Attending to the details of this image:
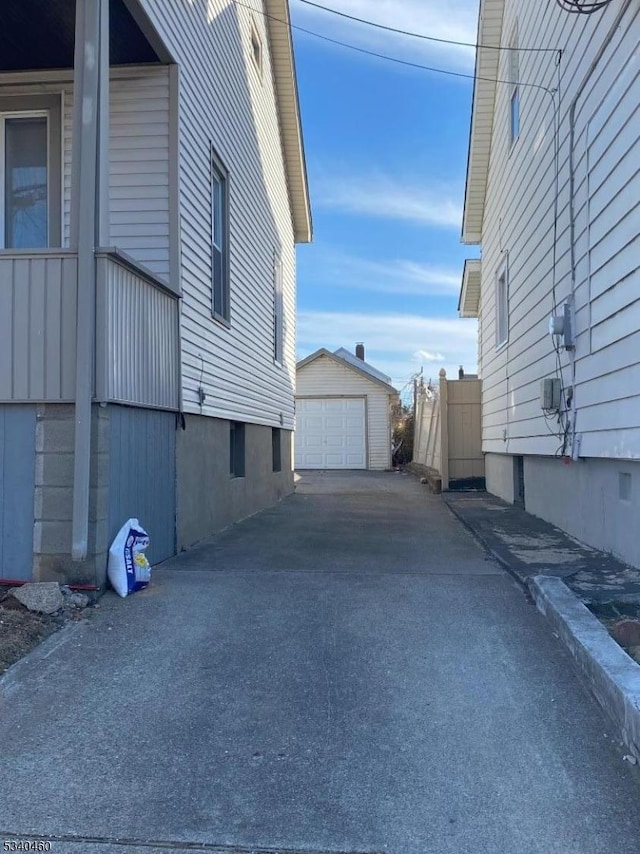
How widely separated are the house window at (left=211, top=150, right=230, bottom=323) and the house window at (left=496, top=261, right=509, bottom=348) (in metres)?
4.99

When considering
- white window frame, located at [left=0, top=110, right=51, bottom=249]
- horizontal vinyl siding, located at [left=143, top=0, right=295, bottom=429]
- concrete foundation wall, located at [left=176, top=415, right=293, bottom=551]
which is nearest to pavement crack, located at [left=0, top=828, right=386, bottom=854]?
concrete foundation wall, located at [left=176, top=415, right=293, bottom=551]

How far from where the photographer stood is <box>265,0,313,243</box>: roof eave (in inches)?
515

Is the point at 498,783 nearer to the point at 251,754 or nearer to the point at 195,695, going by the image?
the point at 251,754

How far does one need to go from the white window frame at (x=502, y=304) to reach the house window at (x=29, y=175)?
24.3ft

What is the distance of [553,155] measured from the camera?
8.22m

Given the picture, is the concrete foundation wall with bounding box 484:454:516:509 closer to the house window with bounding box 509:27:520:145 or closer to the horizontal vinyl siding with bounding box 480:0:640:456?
the horizontal vinyl siding with bounding box 480:0:640:456

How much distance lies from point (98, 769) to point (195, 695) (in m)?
0.79

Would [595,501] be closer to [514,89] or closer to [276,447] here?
[514,89]

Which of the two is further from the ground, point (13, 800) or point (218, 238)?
point (218, 238)

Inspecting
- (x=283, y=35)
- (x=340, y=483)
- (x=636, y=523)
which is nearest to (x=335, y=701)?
(x=636, y=523)

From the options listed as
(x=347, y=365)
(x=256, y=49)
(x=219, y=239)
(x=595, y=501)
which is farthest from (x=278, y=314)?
(x=347, y=365)

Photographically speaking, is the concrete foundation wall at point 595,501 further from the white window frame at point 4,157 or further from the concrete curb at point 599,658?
the white window frame at point 4,157

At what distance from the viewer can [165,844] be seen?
2518 millimetres

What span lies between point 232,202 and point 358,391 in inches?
626
